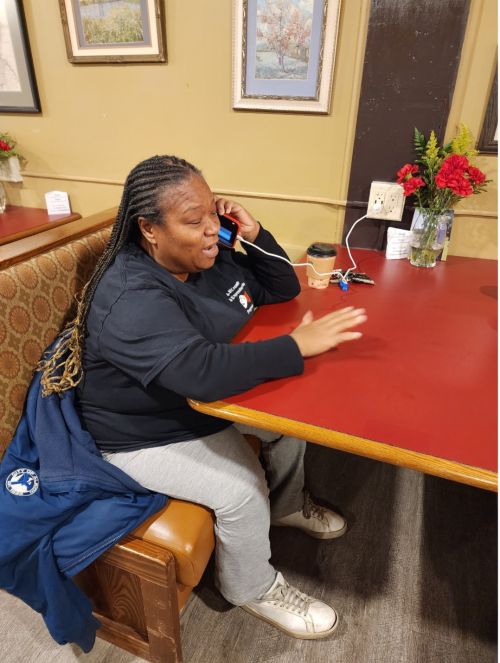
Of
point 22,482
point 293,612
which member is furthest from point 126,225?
point 293,612

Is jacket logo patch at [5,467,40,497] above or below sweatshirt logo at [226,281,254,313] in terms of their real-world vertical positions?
below

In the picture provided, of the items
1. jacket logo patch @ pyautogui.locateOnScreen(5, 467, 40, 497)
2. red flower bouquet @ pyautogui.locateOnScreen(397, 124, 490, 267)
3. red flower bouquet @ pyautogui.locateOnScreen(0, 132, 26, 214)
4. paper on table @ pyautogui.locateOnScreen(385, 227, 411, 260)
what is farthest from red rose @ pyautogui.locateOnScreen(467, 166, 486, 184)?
red flower bouquet @ pyautogui.locateOnScreen(0, 132, 26, 214)

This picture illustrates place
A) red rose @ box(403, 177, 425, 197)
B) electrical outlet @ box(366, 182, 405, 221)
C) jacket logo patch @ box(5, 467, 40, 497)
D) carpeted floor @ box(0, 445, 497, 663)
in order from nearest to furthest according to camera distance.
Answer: jacket logo patch @ box(5, 467, 40, 497) → carpeted floor @ box(0, 445, 497, 663) → red rose @ box(403, 177, 425, 197) → electrical outlet @ box(366, 182, 405, 221)

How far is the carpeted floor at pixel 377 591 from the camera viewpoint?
120cm

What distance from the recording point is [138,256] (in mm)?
1035

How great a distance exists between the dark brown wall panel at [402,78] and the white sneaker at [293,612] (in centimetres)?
137

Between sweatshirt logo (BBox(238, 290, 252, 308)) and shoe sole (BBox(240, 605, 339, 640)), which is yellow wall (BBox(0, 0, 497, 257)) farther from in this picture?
shoe sole (BBox(240, 605, 339, 640))

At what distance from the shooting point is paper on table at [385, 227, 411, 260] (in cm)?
156

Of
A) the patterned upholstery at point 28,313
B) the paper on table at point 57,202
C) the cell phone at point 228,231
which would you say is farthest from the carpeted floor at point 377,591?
the paper on table at point 57,202

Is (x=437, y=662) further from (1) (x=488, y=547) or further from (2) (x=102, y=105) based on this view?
(2) (x=102, y=105)

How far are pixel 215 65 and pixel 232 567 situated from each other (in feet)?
5.54

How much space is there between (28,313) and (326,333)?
0.79 m

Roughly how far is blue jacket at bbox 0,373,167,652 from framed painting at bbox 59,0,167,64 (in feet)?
4.43

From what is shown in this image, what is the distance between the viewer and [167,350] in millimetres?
867
